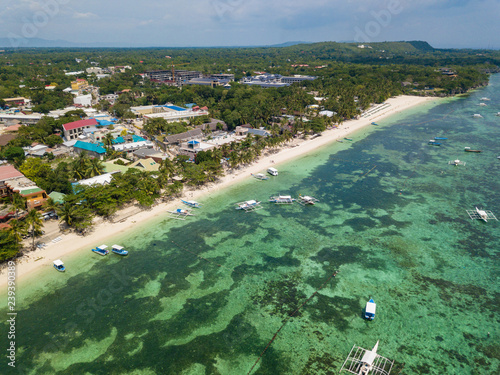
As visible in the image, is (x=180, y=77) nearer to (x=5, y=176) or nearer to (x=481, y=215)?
(x=5, y=176)

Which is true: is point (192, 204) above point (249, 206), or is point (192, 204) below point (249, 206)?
below

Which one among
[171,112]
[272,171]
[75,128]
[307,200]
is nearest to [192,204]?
[307,200]

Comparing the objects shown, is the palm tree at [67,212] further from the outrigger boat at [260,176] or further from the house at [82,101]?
the house at [82,101]

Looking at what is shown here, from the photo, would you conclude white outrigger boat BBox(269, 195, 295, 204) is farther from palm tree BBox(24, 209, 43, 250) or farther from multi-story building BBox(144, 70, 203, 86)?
multi-story building BBox(144, 70, 203, 86)

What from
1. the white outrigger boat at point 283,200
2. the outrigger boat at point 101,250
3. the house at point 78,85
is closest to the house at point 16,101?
the house at point 78,85

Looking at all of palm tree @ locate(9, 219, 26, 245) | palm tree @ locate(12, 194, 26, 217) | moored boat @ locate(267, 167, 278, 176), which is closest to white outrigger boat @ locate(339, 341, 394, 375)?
palm tree @ locate(9, 219, 26, 245)

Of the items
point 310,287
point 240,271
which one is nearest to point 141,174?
point 240,271
